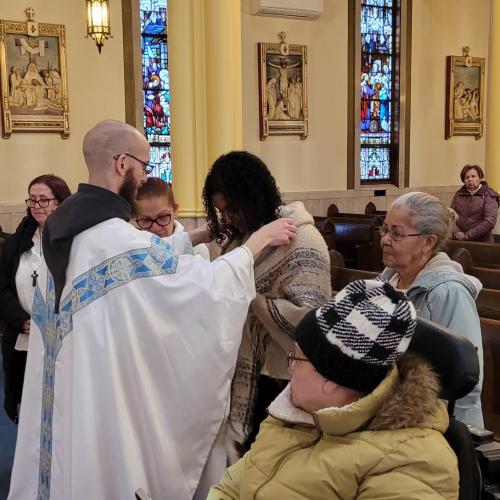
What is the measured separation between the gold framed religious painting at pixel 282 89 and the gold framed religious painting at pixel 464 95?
3058 mm

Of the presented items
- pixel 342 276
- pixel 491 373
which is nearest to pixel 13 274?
pixel 342 276

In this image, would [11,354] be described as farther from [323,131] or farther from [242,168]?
[323,131]

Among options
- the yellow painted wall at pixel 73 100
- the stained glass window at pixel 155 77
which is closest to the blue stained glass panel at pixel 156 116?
the stained glass window at pixel 155 77

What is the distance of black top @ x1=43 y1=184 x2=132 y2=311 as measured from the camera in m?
2.50

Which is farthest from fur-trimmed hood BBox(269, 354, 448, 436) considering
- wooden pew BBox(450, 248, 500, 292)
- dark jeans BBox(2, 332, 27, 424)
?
wooden pew BBox(450, 248, 500, 292)

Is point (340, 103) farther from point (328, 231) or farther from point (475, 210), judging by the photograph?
point (475, 210)

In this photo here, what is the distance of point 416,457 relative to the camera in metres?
1.42

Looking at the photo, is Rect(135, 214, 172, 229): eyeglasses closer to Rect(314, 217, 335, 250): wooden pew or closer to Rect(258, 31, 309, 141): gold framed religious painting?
Rect(314, 217, 335, 250): wooden pew

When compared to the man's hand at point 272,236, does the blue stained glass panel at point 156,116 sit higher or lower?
higher

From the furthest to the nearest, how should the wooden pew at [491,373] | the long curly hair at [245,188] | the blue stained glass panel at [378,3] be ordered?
the blue stained glass panel at [378,3] → the wooden pew at [491,373] → the long curly hair at [245,188]

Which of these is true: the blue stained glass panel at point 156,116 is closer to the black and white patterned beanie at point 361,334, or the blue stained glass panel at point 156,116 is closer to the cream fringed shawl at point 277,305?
the cream fringed shawl at point 277,305

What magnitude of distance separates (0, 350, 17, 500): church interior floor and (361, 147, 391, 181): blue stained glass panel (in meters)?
8.43

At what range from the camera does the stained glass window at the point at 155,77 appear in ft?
33.3

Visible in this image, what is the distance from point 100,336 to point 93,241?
13.0 inches
